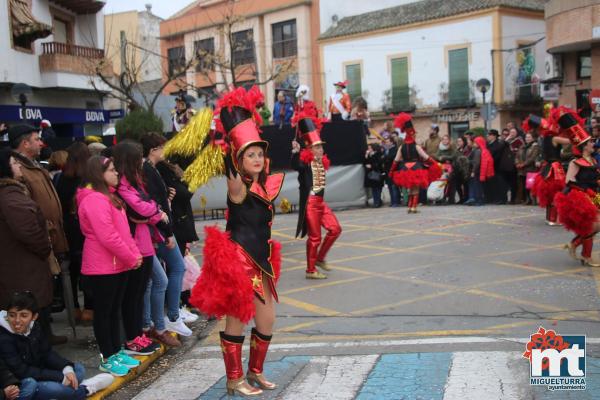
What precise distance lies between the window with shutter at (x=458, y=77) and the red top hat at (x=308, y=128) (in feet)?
95.5

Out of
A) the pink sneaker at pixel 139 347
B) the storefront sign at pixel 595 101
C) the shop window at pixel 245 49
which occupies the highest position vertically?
the shop window at pixel 245 49

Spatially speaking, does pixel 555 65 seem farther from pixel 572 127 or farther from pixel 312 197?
pixel 312 197

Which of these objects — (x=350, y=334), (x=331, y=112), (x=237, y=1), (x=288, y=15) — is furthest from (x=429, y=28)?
(x=350, y=334)

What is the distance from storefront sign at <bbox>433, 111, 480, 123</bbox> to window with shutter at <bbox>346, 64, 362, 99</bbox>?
5.46 meters

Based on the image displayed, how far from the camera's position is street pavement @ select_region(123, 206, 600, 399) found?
5.32 metres

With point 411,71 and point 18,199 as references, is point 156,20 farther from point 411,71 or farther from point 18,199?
point 18,199

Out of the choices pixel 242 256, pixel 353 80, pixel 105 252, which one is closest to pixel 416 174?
pixel 105 252

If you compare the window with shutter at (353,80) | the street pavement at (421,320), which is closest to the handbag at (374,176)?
the street pavement at (421,320)

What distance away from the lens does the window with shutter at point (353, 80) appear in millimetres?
41812

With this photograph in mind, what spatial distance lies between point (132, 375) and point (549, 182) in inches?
322

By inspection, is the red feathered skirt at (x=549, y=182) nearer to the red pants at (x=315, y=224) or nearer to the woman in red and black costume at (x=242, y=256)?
the red pants at (x=315, y=224)

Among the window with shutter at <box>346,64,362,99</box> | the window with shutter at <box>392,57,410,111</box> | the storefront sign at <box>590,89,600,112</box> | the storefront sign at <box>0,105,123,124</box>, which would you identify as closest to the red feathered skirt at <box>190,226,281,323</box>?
the storefront sign at <box>0,105,123,124</box>

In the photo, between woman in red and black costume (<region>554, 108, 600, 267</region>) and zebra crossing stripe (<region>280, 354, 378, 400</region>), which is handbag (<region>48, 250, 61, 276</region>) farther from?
woman in red and black costume (<region>554, 108, 600, 267</region>)

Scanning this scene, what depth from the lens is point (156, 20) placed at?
171 ft
